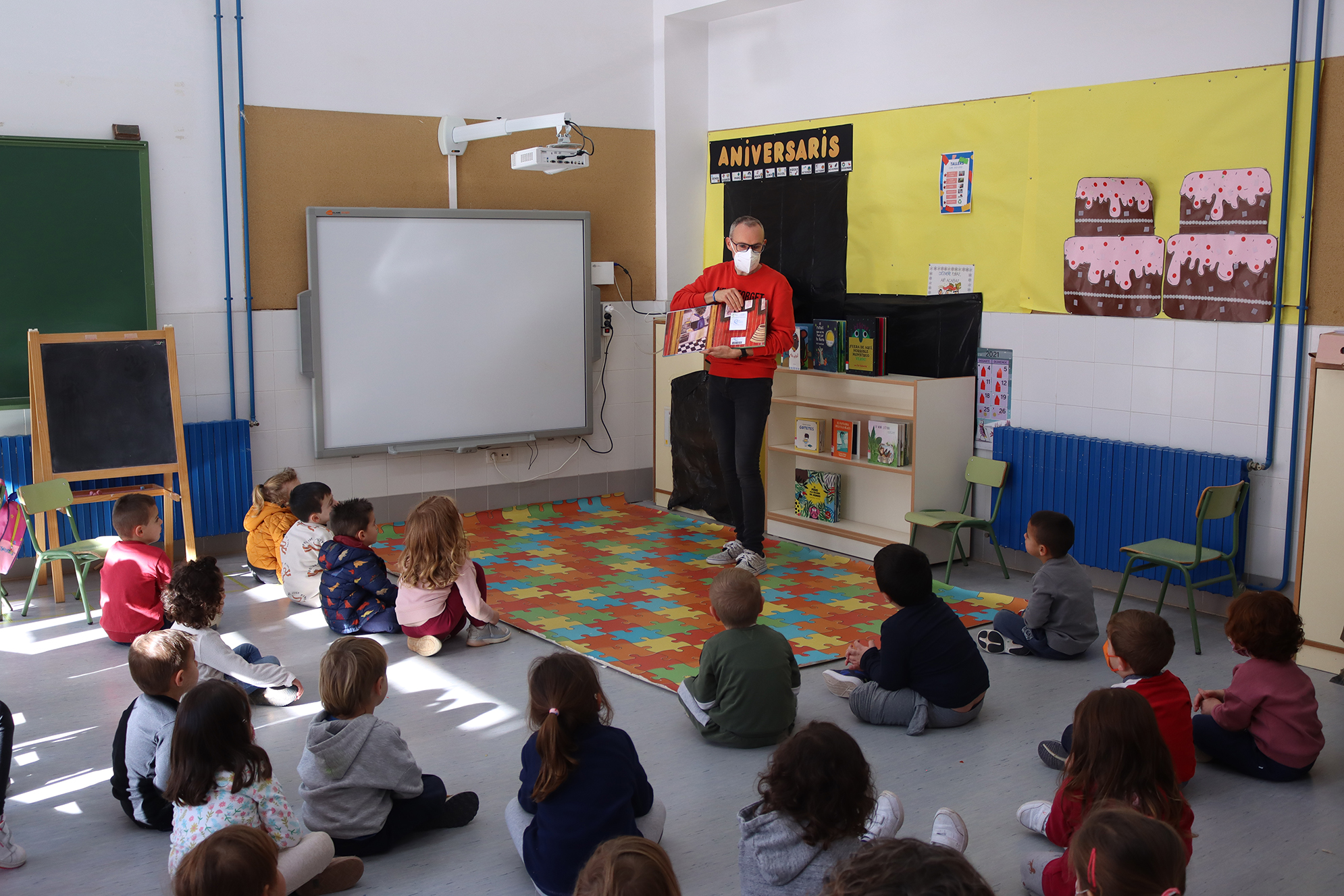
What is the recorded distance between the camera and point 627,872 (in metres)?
1.72

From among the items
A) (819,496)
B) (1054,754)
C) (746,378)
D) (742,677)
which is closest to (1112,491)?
(819,496)

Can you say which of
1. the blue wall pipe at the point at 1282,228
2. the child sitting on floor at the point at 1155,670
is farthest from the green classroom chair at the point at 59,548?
the blue wall pipe at the point at 1282,228

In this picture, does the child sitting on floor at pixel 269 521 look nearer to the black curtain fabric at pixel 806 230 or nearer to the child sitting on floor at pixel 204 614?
the child sitting on floor at pixel 204 614

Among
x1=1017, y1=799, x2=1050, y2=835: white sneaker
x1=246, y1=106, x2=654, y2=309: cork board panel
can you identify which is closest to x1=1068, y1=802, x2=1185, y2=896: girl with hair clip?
x1=1017, y1=799, x2=1050, y2=835: white sneaker

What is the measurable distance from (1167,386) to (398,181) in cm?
455

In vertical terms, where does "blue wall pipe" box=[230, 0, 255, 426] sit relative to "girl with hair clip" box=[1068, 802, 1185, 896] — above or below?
above

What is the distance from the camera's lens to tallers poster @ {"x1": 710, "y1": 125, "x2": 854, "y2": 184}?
6988mm

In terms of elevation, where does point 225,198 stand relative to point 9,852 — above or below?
above

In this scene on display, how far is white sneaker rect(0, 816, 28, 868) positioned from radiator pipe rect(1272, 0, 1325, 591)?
4912 mm

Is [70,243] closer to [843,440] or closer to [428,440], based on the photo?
[428,440]

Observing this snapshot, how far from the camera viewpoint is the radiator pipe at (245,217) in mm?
6355

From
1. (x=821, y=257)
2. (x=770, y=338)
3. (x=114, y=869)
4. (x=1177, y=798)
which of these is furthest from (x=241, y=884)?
(x=821, y=257)

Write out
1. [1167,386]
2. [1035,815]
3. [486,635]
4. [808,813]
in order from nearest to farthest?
1. [808,813]
2. [1035,815]
3. [486,635]
4. [1167,386]

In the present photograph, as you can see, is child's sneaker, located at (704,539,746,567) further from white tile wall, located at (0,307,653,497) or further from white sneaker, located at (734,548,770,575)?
white tile wall, located at (0,307,653,497)
